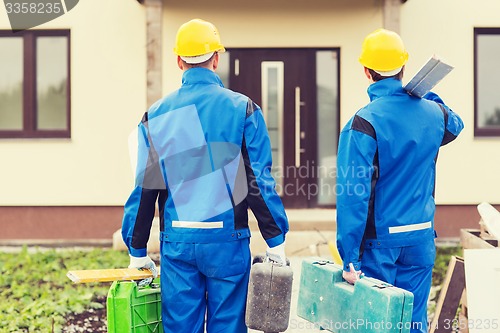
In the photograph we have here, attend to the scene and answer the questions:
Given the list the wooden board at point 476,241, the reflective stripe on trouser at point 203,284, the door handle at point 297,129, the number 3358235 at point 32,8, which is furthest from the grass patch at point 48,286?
the number 3358235 at point 32,8

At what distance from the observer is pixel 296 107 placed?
387 inches

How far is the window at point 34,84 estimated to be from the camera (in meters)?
9.95

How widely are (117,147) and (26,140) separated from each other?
3.98 feet

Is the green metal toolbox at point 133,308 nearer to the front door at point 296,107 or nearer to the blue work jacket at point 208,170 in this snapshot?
the blue work jacket at point 208,170

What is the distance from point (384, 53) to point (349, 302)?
4.04ft

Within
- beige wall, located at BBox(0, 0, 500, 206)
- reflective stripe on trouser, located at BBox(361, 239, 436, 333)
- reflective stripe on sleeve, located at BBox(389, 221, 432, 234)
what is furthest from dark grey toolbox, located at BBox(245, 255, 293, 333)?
beige wall, located at BBox(0, 0, 500, 206)

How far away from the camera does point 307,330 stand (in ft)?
17.8

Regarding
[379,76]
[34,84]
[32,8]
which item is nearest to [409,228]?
[379,76]

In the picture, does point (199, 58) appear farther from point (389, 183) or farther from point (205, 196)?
point (389, 183)

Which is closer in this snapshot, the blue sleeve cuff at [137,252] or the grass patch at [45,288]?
the blue sleeve cuff at [137,252]

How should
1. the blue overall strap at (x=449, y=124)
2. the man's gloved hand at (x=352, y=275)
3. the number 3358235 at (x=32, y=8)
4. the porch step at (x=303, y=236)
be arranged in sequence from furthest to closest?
the number 3358235 at (x=32, y=8), the porch step at (x=303, y=236), the blue overall strap at (x=449, y=124), the man's gloved hand at (x=352, y=275)

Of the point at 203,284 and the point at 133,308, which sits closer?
the point at 133,308

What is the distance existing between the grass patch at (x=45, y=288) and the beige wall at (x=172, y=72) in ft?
3.48

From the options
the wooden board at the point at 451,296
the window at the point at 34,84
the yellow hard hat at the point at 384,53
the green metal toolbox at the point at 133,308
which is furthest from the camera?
the window at the point at 34,84
